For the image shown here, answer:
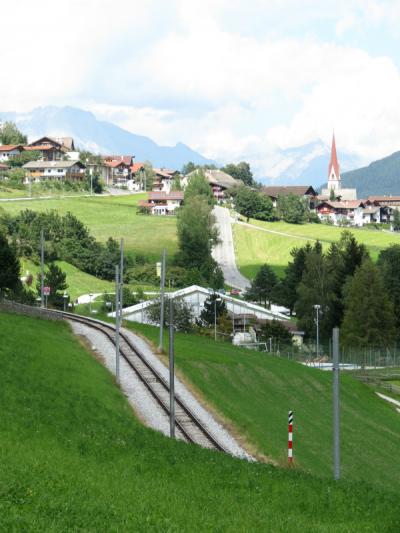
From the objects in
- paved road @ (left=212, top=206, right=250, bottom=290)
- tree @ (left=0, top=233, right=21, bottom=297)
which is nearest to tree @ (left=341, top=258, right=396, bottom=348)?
tree @ (left=0, top=233, right=21, bottom=297)

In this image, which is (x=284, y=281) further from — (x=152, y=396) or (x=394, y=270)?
(x=152, y=396)

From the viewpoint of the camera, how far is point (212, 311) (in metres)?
112

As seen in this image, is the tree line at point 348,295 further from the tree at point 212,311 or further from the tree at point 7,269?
the tree at point 7,269

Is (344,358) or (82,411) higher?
(82,411)

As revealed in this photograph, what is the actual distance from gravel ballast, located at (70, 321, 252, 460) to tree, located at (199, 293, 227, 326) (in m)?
46.2

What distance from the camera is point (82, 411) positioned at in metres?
38.3

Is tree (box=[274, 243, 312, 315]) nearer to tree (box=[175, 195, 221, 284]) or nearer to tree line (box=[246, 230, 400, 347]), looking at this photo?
tree line (box=[246, 230, 400, 347])

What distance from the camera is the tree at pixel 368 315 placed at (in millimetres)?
108438

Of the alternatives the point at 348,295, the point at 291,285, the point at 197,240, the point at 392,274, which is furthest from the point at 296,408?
the point at 197,240

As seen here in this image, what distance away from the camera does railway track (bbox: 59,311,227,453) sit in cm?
4166

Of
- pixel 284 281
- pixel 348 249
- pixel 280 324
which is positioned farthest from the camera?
pixel 284 281

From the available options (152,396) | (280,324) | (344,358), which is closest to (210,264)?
(280,324)

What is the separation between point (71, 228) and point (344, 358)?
272 ft

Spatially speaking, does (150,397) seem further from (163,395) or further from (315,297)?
(315,297)
